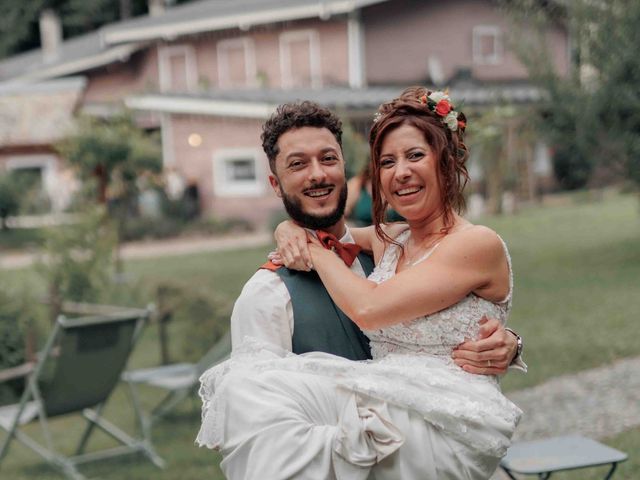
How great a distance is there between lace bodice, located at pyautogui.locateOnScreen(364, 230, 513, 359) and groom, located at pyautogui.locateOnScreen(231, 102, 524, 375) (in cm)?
3

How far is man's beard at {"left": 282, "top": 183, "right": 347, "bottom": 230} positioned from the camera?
2.77m

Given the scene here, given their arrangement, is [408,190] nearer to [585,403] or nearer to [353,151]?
[585,403]

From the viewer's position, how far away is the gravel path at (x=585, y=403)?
21.3 ft

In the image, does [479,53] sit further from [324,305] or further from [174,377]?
[324,305]

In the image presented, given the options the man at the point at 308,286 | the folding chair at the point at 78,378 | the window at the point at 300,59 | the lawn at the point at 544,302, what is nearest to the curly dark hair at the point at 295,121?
the man at the point at 308,286

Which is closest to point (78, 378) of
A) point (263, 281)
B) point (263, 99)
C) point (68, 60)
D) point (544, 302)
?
point (263, 281)

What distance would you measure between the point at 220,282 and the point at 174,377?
764 cm

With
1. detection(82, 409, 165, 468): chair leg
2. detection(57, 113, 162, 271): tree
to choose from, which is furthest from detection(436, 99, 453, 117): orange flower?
detection(57, 113, 162, 271): tree

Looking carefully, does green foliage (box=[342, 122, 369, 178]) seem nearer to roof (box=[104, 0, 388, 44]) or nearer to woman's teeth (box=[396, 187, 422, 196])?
woman's teeth (box=[396, 187, 422, 196])

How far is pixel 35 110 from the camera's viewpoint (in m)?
30.7

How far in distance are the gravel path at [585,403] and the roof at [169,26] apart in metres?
18.9

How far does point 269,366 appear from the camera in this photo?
2459mm

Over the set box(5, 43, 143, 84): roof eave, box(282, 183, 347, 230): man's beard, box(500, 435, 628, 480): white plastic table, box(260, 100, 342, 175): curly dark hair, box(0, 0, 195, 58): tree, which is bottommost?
box(500, 435, 628, 480): white plastic table

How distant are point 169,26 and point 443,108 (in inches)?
1093
